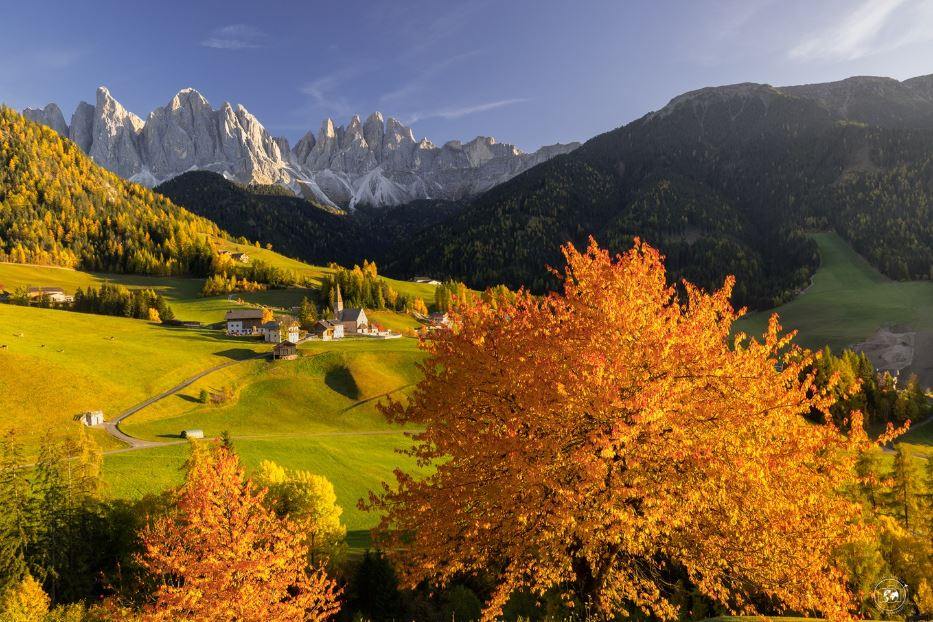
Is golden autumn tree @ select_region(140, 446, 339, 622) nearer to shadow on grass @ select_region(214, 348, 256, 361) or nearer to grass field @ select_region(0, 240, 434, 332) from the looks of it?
shadow on grass @ select_region(214, 348, 256, 361)

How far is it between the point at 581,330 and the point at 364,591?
35.7 m

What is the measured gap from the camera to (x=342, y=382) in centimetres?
9481

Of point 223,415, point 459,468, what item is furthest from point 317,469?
point 459,468

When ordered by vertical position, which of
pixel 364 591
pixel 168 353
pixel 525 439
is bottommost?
pixel 364 591

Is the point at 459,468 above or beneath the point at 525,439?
beneath

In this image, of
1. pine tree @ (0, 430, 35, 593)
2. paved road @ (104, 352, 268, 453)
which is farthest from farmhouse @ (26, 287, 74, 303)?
pine tree @ (0, 430, 35, 593)

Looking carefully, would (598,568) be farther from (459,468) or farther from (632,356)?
(632,356)

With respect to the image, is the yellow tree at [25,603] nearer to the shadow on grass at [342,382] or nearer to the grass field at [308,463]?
the grass field at [308,463]

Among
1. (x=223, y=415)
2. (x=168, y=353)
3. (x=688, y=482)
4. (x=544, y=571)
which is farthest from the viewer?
(x=168, y=353)

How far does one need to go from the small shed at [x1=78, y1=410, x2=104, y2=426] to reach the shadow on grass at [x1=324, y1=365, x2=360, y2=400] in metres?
36.4

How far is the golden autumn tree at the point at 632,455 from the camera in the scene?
13.2 metres

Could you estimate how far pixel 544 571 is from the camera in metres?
14.5

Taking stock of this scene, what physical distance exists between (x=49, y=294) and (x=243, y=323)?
60.8 metres

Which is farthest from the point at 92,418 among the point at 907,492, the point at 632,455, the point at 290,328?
the point at 907,492
